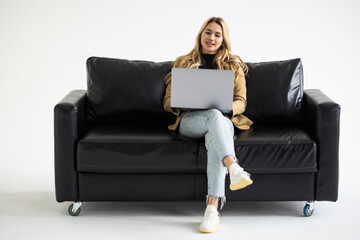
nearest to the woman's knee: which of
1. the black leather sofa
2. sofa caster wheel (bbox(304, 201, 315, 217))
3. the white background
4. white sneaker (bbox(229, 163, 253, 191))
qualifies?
the black leather sofa

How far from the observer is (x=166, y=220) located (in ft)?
11.0

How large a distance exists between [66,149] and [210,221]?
0.87 m

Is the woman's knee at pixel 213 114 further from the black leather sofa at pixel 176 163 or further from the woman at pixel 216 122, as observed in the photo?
the black leather sofa at pixel 176 163

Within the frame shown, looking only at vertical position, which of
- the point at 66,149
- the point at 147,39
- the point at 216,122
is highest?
the point at 147,39

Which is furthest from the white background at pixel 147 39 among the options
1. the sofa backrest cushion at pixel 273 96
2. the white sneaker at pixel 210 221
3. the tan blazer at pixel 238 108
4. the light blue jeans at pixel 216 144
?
the white sneaker at pixel 210 221

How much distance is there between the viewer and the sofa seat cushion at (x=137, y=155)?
3.33 m

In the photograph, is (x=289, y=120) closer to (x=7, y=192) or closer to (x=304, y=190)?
(x=304, y=190)

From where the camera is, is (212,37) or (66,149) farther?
(212,37)

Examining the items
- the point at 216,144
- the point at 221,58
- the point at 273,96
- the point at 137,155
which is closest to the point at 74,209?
the point at 137,155

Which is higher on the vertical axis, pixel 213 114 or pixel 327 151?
pixel 213 114

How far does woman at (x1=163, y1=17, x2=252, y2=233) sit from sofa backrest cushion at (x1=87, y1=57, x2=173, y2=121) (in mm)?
81

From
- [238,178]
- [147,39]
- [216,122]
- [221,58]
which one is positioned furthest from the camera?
[147,39]

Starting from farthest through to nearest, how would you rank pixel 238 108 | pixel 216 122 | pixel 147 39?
pixel 147 39, pixel 238 108, pixel 216 122

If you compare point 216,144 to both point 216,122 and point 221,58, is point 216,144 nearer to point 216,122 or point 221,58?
point 216,122
